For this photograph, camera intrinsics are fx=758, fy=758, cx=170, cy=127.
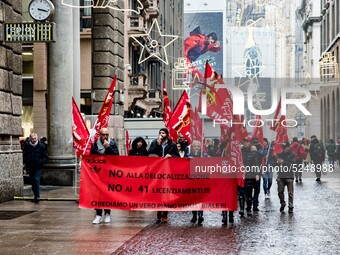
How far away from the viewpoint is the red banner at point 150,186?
1388 cm

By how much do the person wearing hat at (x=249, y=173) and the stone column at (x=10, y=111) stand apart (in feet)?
17.7

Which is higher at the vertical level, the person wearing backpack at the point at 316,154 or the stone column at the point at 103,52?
the stone column at the point at 103,52

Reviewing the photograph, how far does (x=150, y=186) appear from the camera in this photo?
13945mm

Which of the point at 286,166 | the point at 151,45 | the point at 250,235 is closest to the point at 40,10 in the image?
the point at 286,166

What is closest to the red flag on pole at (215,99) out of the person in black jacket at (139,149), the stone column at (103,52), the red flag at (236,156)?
the red flag at (236,156)

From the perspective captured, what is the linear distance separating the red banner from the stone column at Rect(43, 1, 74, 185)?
29.9 feet

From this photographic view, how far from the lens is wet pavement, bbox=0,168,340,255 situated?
1054 cm

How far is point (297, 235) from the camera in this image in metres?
12.0

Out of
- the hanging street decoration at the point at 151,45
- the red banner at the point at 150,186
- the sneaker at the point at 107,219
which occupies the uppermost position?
the hanging street decoration at the point at 151,45

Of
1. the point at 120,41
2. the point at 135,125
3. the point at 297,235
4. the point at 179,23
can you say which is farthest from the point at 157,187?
the point at 179,23

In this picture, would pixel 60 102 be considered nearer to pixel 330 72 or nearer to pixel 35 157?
pixel 35 157

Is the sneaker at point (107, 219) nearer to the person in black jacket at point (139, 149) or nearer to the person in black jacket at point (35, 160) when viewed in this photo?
the person in black jacket at point (139, 149)

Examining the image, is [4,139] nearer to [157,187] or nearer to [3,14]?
[3,14]

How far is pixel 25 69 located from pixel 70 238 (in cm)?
2668
